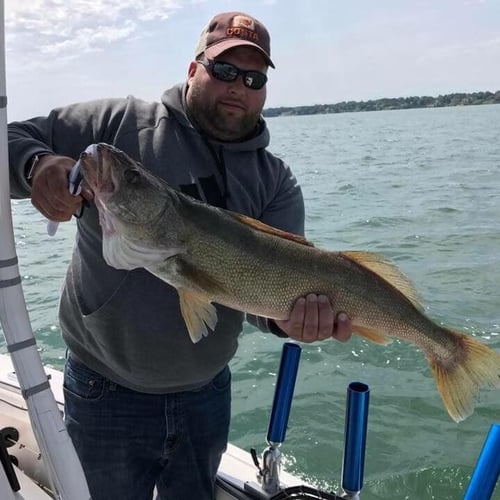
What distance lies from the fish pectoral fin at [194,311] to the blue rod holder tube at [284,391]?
29.5 inches

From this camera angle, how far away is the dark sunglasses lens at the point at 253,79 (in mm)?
2799

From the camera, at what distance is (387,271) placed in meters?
2.80

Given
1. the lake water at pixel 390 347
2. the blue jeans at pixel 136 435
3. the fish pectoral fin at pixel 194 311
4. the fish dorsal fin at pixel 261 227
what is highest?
the fish dorsal fin at pixel 261 227

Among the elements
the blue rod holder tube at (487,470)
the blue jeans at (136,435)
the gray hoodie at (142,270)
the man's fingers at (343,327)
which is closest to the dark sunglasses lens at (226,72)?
the gray hoodie at (142,270)

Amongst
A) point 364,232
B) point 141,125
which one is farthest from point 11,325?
point 364,232

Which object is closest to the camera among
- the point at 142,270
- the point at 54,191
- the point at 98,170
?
the point at 54,191

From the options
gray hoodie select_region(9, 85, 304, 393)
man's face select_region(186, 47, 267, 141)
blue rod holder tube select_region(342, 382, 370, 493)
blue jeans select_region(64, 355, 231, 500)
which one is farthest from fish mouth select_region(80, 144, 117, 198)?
blue rod holder tube select_region(342, 382, 370, 493)

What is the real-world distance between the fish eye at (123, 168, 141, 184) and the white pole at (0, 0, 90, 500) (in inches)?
18.1

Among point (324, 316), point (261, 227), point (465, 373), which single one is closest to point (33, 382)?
point (261, 227)

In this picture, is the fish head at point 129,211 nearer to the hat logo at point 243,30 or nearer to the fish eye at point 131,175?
the fish eye at point 131,175

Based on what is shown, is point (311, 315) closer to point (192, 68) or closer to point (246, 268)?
point (246, 268)

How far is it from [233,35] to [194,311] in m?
1.35

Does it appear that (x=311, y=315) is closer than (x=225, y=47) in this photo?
Yes

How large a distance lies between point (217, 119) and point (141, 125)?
0.37 m
